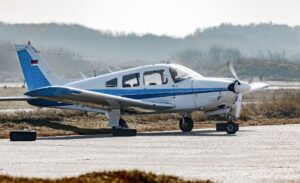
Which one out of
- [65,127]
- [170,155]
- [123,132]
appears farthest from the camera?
[65,127]

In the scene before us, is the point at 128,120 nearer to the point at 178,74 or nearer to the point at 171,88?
the point at 171,88

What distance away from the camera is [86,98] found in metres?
28.6

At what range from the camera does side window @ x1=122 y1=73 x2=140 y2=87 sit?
30172mm

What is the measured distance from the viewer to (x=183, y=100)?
29938 mm

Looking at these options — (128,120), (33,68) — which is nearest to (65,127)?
(33,68)

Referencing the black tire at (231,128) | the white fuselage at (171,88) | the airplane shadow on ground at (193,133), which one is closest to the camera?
the airplane shadow on ground at (193,133)

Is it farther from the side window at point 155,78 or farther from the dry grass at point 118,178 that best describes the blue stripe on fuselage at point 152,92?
the dry grass at point 118,178

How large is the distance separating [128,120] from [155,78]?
498 centimetres

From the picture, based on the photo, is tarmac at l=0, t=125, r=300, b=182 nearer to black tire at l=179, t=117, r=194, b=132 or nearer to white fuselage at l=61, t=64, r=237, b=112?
white fuselage at l=61, t=64, r=237, b=112

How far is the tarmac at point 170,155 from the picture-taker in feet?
52.9

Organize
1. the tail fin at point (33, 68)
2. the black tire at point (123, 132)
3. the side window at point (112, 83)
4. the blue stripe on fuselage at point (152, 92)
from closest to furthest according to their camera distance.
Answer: the black tire at point (123, 132) < the blue stripe on fuselage at point (152, 92) < the side window at point (112, 83) < the tail fin at point (33, 68)

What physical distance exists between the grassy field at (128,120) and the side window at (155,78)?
1792 mm

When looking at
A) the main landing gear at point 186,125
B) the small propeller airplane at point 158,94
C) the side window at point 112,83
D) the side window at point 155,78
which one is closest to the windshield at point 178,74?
the small propeller airplane at point 158,94

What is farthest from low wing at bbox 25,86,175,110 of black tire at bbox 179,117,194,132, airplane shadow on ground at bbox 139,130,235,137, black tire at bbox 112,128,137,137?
black tire at bbox 112,128,137,137
